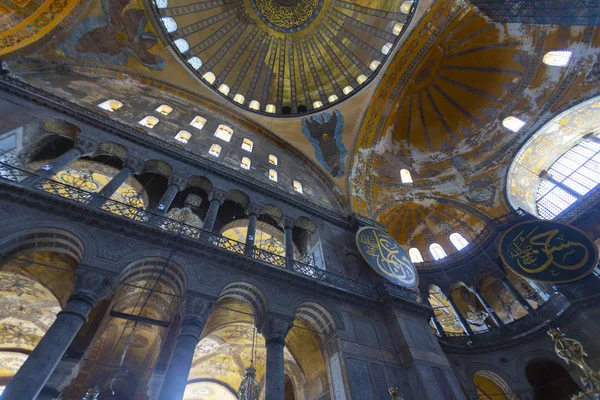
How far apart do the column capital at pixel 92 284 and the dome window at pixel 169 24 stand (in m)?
11.5

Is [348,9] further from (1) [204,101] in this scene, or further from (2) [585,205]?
(2) [585,205]

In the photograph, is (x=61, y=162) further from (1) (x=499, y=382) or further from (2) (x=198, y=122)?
(1) (x=499, y=382)

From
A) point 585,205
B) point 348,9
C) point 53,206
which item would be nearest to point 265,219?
point 53,206

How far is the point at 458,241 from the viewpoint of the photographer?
1328 cm

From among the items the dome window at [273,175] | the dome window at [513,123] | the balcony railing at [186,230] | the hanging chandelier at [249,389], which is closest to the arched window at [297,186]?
the dome window at [273,175]

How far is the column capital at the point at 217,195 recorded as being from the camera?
8.58m

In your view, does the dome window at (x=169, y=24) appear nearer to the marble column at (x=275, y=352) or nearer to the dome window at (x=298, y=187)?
the dome window at (x=298, y=187)

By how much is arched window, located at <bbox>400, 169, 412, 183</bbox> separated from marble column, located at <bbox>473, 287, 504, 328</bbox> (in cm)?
560

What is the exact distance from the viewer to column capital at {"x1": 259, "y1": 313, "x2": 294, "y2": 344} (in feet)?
19.4

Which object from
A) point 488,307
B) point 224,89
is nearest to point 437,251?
point 488,307

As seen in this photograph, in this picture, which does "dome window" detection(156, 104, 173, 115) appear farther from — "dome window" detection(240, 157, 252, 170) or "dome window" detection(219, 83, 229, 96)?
"dome window" detection(219, 83, 229, 96)

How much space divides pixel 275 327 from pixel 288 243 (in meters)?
2.91

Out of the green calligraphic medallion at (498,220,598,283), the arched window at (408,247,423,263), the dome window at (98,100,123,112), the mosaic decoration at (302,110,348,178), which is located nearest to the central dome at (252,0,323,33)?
Result: the mosaic decoration at (302,110,348,178)

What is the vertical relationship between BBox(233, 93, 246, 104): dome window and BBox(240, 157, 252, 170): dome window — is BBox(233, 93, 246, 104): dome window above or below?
above
